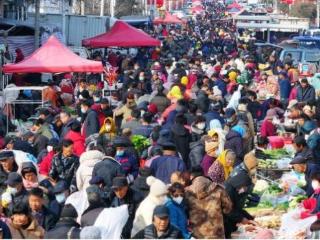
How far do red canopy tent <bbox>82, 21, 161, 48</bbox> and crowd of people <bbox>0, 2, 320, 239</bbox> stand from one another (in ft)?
29.5

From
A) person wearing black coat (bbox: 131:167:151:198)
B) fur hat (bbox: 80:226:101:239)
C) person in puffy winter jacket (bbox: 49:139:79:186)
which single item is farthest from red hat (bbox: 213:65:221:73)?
fur hat (bbox: 80:226:101:239)

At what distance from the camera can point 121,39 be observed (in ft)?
116

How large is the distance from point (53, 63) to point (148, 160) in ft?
35.9

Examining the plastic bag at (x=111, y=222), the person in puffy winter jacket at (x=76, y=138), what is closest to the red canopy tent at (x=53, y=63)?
the person in puffy winter jacket at (x=76, y=138)

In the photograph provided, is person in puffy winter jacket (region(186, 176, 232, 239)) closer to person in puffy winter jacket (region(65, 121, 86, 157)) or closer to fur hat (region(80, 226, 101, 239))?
fur hat (region(80, 226, 101, 239))

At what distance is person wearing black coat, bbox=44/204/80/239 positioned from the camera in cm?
978

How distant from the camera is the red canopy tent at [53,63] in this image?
2417cm

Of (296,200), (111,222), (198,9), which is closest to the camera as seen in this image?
(111,222)

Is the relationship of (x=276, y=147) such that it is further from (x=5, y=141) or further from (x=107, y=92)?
(x=107, y=92)

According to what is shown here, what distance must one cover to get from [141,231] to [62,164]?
11.2 feet

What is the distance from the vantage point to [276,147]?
1877cm

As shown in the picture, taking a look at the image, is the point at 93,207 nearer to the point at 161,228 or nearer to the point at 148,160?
the point at 161,228

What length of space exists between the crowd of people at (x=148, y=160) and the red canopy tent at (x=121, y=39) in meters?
9.00

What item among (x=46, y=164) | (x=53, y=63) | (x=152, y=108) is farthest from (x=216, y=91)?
(x=46, y=164)
